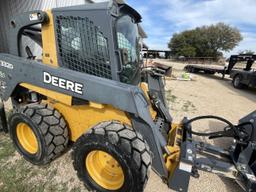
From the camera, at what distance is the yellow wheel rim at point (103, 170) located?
2203mm

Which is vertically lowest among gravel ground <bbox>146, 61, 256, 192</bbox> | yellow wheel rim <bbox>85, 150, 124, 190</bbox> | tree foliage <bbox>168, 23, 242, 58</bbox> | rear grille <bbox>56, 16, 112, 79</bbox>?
gravel ground <bbox>146, 61, 256, 192</bbox>

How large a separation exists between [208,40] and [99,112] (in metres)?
49.1

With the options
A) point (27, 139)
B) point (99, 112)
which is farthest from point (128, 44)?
point (27, 139)

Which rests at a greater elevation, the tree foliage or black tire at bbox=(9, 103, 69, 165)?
the tree foliage

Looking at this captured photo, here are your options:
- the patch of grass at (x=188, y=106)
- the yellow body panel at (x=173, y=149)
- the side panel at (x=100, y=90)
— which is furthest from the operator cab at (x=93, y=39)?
the patch of grass at (x=188, y=106)

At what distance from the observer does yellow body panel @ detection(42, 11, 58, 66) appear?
92.0 inches

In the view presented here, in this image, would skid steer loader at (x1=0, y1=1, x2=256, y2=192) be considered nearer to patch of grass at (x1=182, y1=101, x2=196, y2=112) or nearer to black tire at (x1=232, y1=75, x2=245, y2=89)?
patch of grass at (x1=182, y1=101, x2=196, y2=112)

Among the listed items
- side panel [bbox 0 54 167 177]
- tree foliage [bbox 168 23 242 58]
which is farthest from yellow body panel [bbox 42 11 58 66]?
tree foliage [bbox 168 23 242 58]

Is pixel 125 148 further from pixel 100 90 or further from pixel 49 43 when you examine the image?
pixel 49 43

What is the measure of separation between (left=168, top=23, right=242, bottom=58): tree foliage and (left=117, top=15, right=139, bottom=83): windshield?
43.3 m

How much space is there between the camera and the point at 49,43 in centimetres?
240

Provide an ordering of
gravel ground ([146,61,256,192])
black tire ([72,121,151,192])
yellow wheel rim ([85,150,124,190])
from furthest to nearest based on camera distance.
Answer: gravel ground ([146,61,256,192])
yellow wheel rim ([85,150,124,190])
black tire ([72,121,151,192])

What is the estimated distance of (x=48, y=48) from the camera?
2439 millimetres

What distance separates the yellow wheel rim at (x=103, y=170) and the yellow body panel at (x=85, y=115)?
412mm
